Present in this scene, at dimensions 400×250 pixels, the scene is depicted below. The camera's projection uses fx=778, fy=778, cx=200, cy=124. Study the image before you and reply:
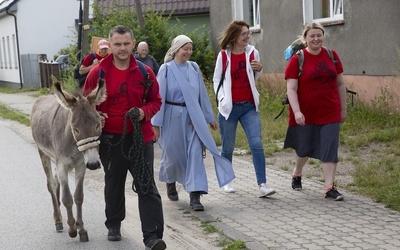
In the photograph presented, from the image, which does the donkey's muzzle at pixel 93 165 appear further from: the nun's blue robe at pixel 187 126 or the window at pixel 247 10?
the window at pixel 247 10

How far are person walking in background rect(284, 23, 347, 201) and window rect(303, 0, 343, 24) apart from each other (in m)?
7.52

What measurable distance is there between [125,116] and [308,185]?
3.50 metres

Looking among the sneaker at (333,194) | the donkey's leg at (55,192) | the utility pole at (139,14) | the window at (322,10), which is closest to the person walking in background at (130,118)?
the donkey's leg at (55,192)

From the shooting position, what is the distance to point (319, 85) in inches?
336

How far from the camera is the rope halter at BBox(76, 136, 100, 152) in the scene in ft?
21.0

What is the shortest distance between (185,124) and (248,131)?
813mm

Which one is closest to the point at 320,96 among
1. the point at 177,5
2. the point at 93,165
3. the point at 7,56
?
the point at 93,165

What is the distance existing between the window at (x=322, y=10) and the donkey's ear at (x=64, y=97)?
33.5ft

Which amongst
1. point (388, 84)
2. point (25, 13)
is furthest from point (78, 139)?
point (25, 13)

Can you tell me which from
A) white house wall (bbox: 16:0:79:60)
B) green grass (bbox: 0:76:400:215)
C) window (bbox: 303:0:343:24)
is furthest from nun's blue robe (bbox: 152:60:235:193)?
white house wall (bbox: 16:0:79:60)

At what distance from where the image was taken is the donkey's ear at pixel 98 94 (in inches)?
253

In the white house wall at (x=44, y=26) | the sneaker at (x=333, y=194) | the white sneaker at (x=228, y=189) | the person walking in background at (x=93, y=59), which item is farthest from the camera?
the white house wall at (x=44, y=26)

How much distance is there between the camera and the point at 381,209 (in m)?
7.89

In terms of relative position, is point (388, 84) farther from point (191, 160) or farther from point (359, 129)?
point (191, 160)
